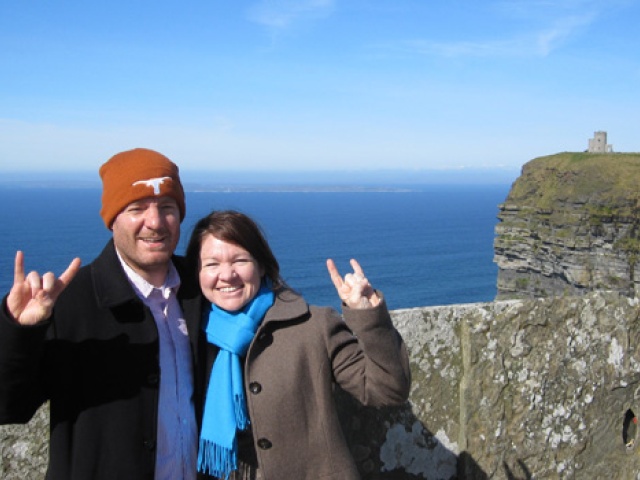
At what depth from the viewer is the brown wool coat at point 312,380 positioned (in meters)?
2.70

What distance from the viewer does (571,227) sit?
6838 cm

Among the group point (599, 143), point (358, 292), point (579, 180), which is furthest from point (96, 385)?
point (599, 143)

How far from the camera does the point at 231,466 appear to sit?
2.74 meters

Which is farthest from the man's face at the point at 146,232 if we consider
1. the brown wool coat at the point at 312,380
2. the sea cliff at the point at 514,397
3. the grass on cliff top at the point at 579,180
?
the grass on cliff top at the point at 579,180

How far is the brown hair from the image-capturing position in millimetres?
2906

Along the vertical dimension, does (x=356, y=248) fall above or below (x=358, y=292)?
below

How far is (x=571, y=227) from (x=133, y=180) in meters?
71.2

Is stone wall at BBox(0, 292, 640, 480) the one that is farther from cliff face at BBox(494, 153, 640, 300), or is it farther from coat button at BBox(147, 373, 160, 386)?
cliff face at BBox(494, 153, 640, 300)

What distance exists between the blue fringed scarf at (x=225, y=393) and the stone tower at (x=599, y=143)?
312 ft

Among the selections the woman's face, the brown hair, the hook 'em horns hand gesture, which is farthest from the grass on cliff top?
the hook 'em horns hand gesture

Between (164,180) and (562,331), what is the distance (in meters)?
2.57

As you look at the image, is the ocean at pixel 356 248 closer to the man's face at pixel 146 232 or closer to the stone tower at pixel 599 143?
the stone tower at pixel 599 143

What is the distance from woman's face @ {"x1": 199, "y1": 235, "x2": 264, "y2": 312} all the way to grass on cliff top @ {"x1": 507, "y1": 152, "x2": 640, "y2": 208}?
70.6 meters

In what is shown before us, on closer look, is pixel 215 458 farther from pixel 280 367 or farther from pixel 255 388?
pixel 280 367
